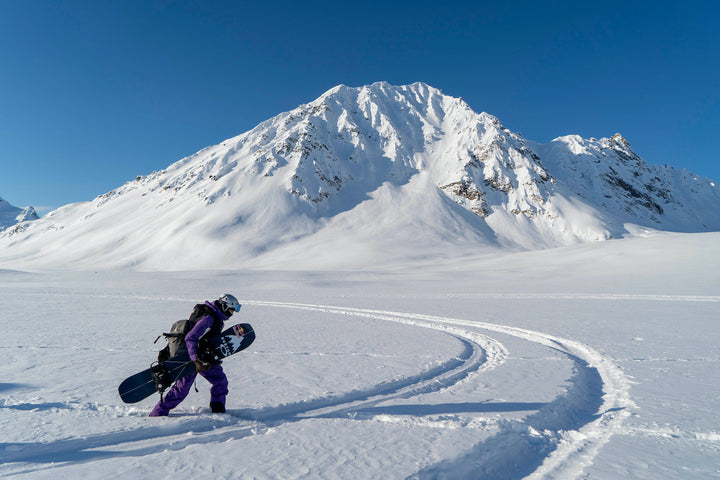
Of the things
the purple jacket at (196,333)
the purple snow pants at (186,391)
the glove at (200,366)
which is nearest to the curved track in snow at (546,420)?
the purple snow pants at (186,391)

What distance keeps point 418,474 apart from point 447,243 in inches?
3417

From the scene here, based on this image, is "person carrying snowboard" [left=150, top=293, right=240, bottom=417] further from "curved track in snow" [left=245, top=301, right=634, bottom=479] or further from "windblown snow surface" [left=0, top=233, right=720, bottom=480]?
"curved track in snow" [left=245, top=301, right=634, bottom=479]

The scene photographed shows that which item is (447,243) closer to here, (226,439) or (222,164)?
(222,164)

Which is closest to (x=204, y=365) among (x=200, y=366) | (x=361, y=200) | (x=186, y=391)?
(x=200, y=366)

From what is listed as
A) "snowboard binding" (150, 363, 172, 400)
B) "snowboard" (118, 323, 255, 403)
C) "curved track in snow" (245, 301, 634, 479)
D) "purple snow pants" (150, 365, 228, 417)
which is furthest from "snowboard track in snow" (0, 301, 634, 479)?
"snowboard" (118, 323, 255, 403)

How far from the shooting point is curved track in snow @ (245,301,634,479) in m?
4.40

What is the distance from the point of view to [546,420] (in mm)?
5715

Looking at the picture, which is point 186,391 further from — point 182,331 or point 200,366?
point 182,331

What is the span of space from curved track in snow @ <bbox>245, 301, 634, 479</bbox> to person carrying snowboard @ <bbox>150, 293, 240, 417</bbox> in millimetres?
852

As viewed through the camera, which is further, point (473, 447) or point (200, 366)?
point (200, 366)

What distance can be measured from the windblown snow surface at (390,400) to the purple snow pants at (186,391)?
0.16 metres

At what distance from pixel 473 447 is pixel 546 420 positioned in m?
1.71

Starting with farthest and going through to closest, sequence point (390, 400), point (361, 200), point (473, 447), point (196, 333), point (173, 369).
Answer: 1. point (361, 200)
2. point (390, 400)
3. point (173, 369)
4. point (196, 333)
5. point (473, 447)

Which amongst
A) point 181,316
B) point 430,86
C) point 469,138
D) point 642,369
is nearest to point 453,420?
point 642,369
